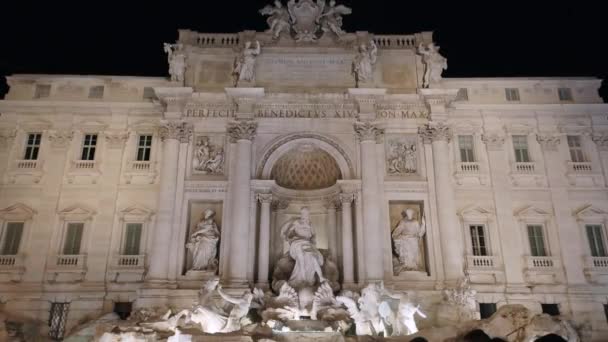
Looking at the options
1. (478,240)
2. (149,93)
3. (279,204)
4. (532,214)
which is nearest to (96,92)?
(149,93)

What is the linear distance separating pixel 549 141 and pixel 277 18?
15737 millimetres

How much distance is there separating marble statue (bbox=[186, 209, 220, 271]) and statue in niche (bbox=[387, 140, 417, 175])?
9.15 meters

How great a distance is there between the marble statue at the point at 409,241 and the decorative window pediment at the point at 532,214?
5125 millimetres

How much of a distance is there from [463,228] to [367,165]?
18.6 feet

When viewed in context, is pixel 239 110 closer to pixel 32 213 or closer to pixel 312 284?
pixel 312 284

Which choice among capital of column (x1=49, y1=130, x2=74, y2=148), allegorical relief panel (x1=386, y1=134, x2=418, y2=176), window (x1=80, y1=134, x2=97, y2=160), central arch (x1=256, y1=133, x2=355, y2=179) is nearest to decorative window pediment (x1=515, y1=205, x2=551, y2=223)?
allegorical relief panel (x1=386, y1=134, x2=418, y2=176)

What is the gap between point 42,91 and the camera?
87.9 ft

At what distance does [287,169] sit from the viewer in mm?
25953

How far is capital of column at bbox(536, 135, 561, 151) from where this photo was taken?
2603cm

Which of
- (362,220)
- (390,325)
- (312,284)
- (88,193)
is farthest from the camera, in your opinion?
(88,193)

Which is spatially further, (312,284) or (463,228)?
(463,228)

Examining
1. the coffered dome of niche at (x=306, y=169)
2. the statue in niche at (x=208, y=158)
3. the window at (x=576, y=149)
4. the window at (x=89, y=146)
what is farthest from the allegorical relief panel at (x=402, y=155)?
the window at (x=89, y=146)

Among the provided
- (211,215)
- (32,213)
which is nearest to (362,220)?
(211,215)

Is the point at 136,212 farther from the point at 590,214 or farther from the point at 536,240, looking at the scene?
the point at 590,214
